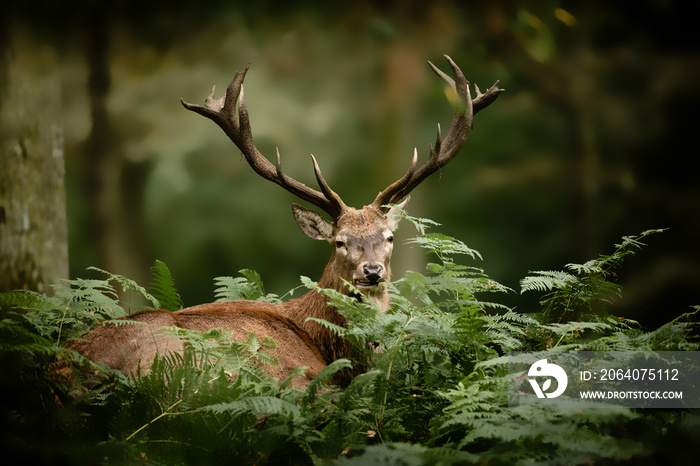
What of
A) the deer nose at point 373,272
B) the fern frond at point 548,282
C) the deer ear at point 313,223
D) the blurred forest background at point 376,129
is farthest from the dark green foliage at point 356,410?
the blurred forest background at point 376,129

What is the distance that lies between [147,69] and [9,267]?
598 centimetres

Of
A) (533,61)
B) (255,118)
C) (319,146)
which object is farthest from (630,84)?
(255,118)

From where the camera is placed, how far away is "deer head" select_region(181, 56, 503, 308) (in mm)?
4383

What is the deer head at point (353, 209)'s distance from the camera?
14.4 feet

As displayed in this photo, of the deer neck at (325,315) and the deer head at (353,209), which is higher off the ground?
the deer head at (353,209)

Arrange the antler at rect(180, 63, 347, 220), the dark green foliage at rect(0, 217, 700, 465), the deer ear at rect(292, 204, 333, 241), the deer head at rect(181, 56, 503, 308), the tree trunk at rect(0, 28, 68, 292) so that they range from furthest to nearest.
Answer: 1. the tree trunk at rect(0, 28, 68, 292)
2. the deer ear at rect(292, 204, 333, 241)
3. the antler at rect(180, 63, 347, 220)
4. the deer head at rect(181, 56, 503, 308)
5. the dark green foliage at rect(0, 217, 700, 465)

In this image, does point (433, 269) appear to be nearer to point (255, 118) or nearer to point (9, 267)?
point (9, 267)

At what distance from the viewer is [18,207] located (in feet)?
17.2

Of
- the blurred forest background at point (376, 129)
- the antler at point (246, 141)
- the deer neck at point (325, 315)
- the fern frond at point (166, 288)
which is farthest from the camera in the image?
the blurred forest background at point (376, 129)

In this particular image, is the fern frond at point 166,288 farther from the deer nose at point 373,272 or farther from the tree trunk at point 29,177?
the deer nose at point 373,272

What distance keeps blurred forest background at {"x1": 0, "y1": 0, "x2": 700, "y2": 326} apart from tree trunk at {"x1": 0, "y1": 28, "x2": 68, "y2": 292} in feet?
11.1

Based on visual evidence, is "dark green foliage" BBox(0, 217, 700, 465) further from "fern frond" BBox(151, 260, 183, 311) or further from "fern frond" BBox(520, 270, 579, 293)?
"fern frond" BBox(151, 260, 183, 311)

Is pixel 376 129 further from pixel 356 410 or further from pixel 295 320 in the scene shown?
pixel 356 410

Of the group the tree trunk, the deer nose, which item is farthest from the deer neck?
the tree trunk
